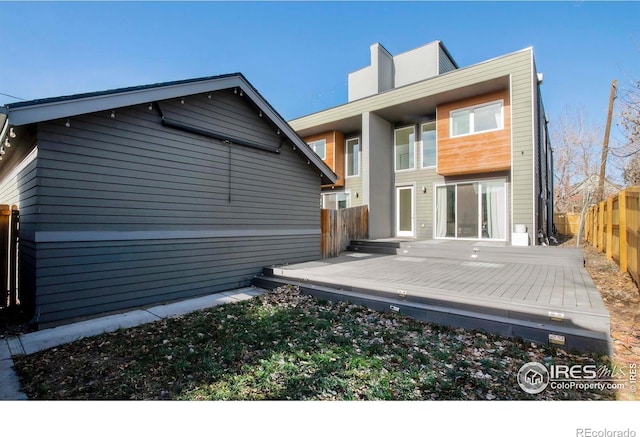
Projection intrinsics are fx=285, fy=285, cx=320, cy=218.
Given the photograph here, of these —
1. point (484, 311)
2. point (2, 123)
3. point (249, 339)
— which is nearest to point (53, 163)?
point (2, 123)

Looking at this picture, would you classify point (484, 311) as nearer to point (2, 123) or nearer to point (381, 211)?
point (2, 123)

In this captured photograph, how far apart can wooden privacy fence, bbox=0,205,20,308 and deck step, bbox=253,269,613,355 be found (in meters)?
5.47

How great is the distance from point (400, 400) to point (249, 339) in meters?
2.03

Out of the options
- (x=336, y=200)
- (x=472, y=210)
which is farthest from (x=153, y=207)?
(x=472, y=210)

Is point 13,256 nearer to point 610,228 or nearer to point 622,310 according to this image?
point 622,310

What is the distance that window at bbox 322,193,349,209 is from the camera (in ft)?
45.8

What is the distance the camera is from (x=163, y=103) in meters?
5.41

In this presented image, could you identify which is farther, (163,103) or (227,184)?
(227,184)

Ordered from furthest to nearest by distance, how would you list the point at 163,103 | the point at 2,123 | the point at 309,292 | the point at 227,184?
the point at 227,184, the point at 309,292, the point at 163,103, the point at 2,123

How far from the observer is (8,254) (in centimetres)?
517

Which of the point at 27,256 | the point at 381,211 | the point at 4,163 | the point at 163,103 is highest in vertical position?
the point at 163,103

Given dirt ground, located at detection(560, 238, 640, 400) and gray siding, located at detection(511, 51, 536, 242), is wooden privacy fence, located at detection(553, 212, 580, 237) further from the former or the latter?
dirt ground, located at detection(560, 238, 640, 400)

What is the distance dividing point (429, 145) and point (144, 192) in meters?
10.6

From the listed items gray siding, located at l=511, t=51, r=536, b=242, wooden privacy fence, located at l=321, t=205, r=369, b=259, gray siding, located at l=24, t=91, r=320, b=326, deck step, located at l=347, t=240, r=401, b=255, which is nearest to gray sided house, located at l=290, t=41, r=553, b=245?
gray siding, located at l=511, t=51, r=536, b=242
